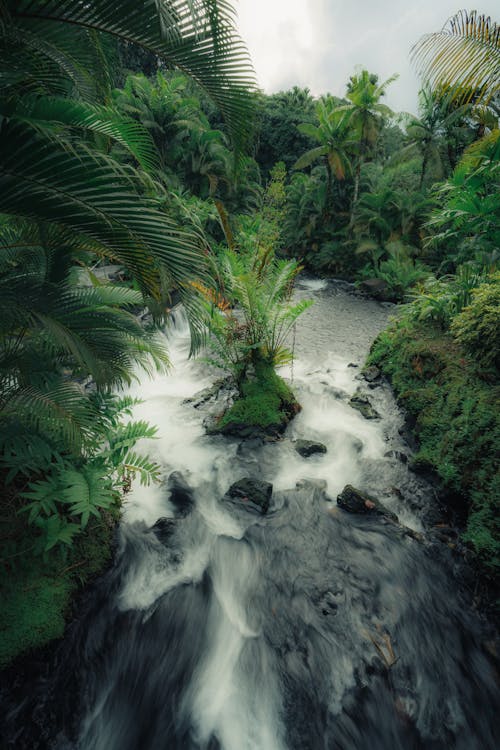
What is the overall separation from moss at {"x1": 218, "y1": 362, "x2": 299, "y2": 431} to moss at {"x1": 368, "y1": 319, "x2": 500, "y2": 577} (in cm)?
179

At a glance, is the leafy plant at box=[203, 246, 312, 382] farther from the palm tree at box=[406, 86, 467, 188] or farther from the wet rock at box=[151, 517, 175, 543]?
the palm tree at box=[406, 86, 467, 188]

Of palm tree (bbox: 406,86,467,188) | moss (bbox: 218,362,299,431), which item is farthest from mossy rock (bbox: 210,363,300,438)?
palm tree (bbox: 406,86,467,188)

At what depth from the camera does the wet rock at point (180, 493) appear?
400cm

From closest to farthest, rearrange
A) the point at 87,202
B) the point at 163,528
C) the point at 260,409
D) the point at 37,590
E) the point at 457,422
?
the point at 87,202 < the point at 37,590 < the point at 163,528 < the point at 457,422 < the point at 260,409

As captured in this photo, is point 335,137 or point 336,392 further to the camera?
point 335,137

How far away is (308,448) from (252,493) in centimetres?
118

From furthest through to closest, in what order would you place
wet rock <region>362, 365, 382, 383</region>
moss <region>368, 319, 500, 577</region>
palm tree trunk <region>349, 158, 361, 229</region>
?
1. palm tree trunk <region>349, 158, 361, 229</region>
2. wet rock <region>362, 365, 382, 383</region>
3. moss <region>368, 319, 500, 577</region>

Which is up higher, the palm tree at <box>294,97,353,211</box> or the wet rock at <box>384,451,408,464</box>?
the palm tree at <box>294,97,353,211</box>

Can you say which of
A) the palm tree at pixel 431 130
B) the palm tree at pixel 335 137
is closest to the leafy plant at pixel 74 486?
the palm tree at pixel 335 137

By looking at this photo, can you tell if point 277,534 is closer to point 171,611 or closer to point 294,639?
point 294,639

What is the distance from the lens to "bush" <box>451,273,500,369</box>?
415 cm

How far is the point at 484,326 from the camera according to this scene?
4.20 meters

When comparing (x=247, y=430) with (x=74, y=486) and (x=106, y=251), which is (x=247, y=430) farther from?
(x=106, y=251)

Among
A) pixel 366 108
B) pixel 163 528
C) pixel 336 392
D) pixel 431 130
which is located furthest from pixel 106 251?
pixel 431 130
